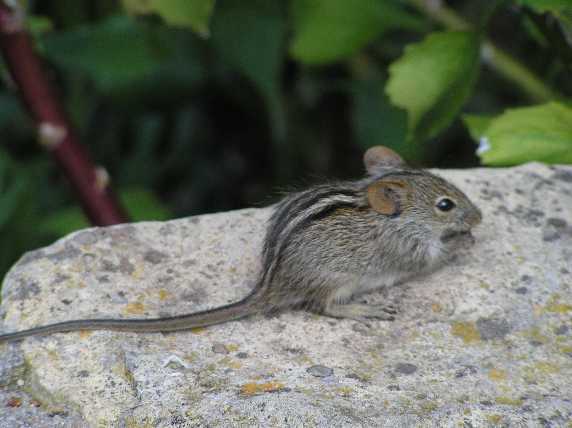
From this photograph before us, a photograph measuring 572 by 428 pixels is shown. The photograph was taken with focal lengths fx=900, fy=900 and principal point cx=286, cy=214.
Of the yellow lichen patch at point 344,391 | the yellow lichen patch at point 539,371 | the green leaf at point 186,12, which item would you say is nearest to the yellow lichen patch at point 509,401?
the yellow lichen patch at point 539,371

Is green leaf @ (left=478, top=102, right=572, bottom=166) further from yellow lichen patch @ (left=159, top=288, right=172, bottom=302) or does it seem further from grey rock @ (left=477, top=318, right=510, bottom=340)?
yellow lichen patch @ (left=159, top=288, right=172, bottom=302)

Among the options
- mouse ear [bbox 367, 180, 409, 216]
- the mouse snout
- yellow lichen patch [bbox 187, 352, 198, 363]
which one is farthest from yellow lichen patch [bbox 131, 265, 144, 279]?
the mouse snout

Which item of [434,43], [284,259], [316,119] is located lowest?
[316,119]

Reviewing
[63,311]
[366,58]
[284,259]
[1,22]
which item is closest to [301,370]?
[284,259]

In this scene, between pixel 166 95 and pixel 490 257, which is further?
pixel 166 95

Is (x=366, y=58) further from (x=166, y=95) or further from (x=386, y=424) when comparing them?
(x=386, y=424)

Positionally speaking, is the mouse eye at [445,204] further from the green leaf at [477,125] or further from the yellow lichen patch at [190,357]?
the yellow lichen patch at [190,357]
